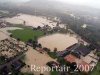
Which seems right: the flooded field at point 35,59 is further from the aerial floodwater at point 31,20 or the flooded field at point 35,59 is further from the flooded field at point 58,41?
the aerial floodwater at point 31,20

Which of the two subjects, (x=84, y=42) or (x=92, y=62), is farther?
(x=84, y=42)

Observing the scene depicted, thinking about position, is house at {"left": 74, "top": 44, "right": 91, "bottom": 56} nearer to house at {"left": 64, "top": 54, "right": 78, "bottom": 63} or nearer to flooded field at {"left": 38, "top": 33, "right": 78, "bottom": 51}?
house at {"left": 64, "top": 54, "right": 78, "bottom": 63}

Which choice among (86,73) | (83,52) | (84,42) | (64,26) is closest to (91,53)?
(83,52)

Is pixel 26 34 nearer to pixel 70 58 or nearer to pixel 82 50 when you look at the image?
pixel 82 50

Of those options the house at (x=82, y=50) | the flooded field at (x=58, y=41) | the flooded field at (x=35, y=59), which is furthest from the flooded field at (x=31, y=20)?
the flooded field at (x=35, y=59)

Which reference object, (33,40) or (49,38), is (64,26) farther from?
(33,40)

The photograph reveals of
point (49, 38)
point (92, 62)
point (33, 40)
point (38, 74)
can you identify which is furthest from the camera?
point (49, 38)

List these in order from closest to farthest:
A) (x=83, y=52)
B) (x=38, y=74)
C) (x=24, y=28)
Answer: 1. (x=38, y=74)
2. (x=83, y=52)
3. (x=24, y=28)
